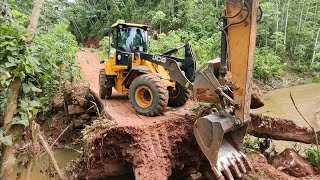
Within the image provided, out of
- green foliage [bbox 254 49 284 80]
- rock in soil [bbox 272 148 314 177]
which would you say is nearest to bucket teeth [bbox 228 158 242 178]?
rock in soil [bbox 272 148 314 177]

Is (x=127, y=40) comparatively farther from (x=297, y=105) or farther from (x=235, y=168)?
(x=297, y=105)

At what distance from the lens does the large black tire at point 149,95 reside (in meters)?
6.77

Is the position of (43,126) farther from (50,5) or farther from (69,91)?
(50,5)

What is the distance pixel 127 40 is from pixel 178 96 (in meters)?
1.98

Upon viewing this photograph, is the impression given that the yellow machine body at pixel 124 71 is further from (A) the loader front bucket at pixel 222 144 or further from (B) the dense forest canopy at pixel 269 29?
(B) the dense forest canopy at pixel 269 29

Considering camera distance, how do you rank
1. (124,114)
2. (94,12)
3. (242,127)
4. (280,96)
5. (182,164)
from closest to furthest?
(242,127)
(182,164)
(124,114)
(280,96)
(94,12)

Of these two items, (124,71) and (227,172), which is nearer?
(227,172)

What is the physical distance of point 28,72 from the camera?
→ 147 inches

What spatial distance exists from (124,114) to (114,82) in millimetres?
2030

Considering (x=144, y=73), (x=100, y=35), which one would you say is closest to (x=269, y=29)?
(x=100, y=35)

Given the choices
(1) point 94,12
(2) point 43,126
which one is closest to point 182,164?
(2) point 43,126

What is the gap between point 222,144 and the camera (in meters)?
5.43

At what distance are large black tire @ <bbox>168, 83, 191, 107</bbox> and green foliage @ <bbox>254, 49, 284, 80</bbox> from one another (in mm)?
14053

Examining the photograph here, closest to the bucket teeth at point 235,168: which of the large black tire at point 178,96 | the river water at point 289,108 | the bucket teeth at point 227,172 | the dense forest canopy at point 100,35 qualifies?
the bucket teeth at point 227,172
